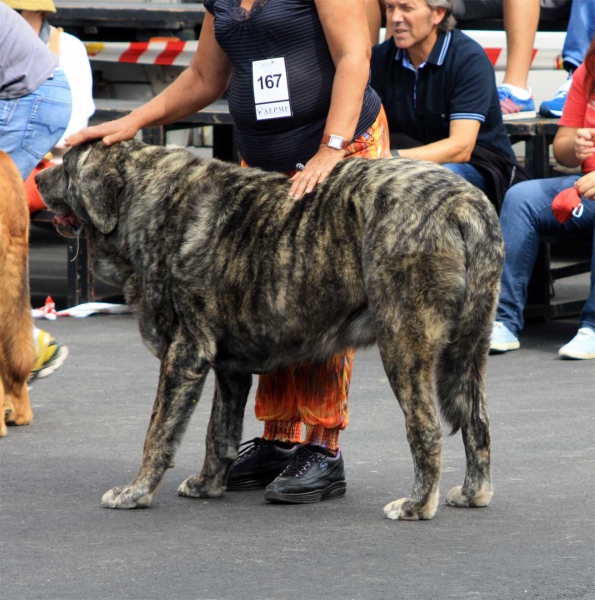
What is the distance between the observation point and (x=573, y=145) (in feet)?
22.3

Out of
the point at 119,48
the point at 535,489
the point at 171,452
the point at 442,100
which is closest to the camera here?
the point at 171,452

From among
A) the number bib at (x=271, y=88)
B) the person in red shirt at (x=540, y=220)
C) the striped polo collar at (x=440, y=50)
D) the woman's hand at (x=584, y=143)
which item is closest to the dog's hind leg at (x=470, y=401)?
the number bib at (x=271, y=88)

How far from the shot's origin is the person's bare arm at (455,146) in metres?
6.91

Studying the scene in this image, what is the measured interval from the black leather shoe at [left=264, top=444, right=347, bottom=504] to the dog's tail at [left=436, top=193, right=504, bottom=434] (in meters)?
0.50

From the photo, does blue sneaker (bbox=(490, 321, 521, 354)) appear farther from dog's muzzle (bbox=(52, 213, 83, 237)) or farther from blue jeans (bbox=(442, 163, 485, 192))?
dog's muzzle (bbox=(52, 213, 83, 237))

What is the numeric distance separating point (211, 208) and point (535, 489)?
1.50 metres

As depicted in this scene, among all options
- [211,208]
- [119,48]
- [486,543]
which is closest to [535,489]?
[486,543]

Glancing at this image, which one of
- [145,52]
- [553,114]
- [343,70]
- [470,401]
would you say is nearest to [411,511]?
[470,401]

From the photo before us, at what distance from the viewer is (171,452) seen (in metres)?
4.06

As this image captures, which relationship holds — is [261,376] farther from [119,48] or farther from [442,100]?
[119,48]

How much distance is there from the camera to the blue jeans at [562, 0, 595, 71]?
8.16 meters

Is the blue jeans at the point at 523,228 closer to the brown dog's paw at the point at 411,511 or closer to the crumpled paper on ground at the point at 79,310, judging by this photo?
the crumpled paper on ground at the point at 79,310

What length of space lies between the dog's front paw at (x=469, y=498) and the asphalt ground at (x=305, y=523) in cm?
4

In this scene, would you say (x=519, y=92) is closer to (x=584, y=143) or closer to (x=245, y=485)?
(x=584, y=143)
